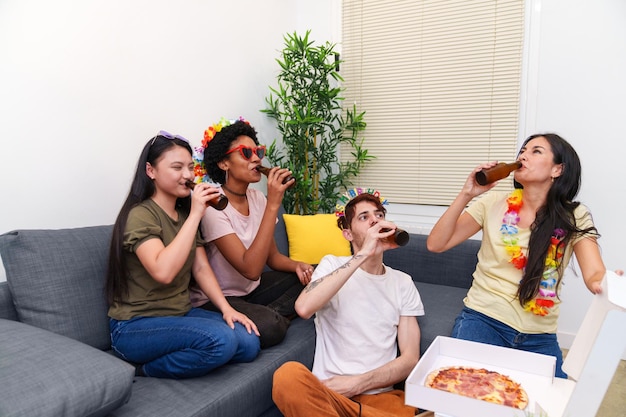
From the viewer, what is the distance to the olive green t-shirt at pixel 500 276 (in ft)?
5.79

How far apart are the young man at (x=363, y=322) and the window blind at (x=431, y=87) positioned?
1.70 m

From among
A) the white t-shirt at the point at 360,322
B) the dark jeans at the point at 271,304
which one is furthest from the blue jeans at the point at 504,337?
the dark jeans at the point at 271,304

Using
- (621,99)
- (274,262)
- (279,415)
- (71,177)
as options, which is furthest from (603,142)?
(71,177)

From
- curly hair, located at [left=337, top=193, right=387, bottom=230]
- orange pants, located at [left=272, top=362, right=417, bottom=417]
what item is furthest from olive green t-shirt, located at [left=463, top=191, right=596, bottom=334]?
orange pants, located at [left=272, top=362, right=417, bottom=417]

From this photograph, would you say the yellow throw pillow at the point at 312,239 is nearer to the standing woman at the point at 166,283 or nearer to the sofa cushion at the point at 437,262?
the sofa cushion at the point at 437,262

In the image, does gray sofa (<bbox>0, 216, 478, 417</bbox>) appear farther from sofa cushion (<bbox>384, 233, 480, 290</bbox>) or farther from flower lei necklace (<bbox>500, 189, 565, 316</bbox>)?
sofa cushion (<bbox>384, 233, 480, 290</bbox>)

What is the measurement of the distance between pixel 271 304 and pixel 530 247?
1.15 m

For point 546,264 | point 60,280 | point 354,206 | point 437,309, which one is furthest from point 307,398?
point 437,309

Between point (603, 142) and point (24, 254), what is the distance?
3095 millimetres

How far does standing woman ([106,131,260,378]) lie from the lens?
1526mm

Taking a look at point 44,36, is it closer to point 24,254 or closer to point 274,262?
point 24,254

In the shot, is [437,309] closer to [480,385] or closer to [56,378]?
[480,385]

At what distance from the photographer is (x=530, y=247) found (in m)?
1.77

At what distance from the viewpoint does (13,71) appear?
1.79 m
